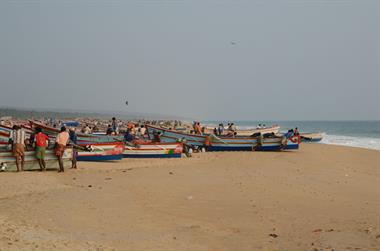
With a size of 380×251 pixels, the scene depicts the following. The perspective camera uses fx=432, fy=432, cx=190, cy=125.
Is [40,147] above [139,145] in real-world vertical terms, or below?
above

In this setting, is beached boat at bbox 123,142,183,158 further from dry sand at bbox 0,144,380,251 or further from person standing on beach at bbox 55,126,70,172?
person standing on beach at bbox 55,126,70,172

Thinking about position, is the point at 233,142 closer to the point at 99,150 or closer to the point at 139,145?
the point at 139,145

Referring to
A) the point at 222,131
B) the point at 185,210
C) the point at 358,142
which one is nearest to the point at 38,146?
the point at 185,210

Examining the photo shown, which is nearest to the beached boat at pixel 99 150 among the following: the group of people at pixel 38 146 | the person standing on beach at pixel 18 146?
the group of people at pixel 38 146

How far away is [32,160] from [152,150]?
23.5 feet

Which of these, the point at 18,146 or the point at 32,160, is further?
the point at 32,160

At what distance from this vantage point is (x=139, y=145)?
20922 mm

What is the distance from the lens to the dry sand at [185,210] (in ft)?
22.4

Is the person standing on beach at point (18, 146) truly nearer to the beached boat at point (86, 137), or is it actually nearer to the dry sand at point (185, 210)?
the dry sand at point (185, 210)

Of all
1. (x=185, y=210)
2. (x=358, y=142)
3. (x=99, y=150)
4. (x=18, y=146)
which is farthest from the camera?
(x=358, y=142)

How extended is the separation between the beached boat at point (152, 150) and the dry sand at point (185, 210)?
4.61m

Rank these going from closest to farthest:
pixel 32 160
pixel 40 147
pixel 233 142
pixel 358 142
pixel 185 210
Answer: pixel 185 210 < pixel 40 147 < pixel 32 160 < pixel 233 142 < pixel 358 142

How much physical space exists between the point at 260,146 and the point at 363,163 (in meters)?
6.15

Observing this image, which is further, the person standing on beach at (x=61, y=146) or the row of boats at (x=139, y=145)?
the row of boats at (x=139, y=145)
